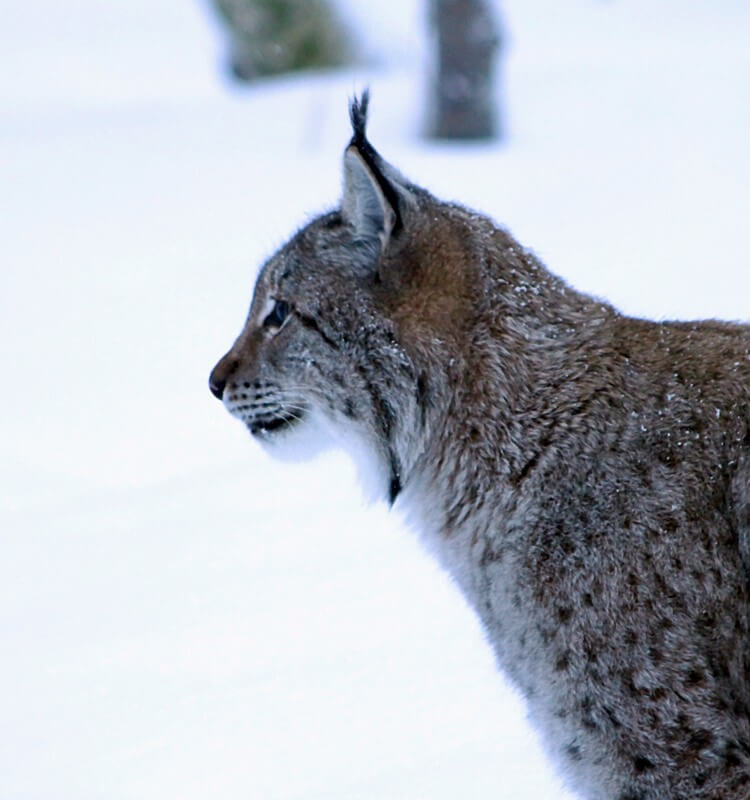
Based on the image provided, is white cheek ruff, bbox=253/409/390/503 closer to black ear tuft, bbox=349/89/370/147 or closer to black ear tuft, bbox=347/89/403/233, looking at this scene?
black ear tuft, bbox=347/89/403/233

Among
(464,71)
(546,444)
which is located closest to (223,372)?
(546,444)

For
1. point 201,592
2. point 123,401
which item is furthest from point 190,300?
point 201,592

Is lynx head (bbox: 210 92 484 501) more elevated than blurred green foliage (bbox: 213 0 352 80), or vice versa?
blurred green foliage (bbox: 213 0 352 80)

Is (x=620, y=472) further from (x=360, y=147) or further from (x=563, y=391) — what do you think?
(x=360, y=147)

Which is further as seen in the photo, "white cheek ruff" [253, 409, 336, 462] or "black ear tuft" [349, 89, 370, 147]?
"white cheek ruff" [253, 409, 336, 462]

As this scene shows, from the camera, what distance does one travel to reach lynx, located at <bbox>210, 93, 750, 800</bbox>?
10.6 ft

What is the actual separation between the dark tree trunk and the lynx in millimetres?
7883

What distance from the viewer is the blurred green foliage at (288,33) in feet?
49.5

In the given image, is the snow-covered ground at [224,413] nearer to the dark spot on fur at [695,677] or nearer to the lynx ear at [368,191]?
the dark spot on fur at [695,677]

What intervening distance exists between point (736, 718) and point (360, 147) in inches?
60.5

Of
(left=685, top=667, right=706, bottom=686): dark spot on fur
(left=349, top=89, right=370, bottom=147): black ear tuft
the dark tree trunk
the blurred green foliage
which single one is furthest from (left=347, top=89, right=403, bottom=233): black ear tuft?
the blurred green foliage

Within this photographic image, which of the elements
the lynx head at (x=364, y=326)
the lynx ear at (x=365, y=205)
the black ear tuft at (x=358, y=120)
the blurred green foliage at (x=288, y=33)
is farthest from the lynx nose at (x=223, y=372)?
the blurred green foliage at (x=288, y=33)

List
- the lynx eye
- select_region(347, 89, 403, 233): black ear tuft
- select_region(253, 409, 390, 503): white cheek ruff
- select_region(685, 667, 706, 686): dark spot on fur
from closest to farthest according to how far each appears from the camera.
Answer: select_region(685, 667, 706, 686): dark spot on fur → select_region(347, 89, 403, 233): black ear tuft → select_region(253, 409, 390, 503): white cheek ruff → the lynx eye

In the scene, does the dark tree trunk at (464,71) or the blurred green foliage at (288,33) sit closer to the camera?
the dark tree trunk at (464,71)
